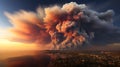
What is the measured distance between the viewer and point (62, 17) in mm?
17484

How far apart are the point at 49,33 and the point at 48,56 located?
1931 mm

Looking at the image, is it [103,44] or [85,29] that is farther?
[85,29]

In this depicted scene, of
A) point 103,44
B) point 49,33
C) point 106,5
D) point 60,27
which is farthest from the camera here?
point 60,27

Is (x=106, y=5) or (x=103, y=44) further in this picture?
(x=103, y=44)

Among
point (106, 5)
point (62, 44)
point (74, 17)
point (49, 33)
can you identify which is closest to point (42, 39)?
point (49, 33)

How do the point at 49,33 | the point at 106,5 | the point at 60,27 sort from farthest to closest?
the point at 60,27 < the point at 49,33 < the point at 106,5

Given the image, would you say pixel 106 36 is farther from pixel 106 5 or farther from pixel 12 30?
pixel 12 30

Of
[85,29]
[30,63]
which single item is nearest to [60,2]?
[85,29]

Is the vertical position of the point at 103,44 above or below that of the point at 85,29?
below

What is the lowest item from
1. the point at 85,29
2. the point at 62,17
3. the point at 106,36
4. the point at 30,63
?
the point at 30,63

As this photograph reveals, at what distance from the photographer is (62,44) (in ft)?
56.5

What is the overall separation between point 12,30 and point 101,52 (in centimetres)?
716

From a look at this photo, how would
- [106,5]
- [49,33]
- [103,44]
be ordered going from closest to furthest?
1. [106,5]
2. [103,44]
3. [49,33]

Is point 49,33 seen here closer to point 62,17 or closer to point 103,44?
point 62,17
